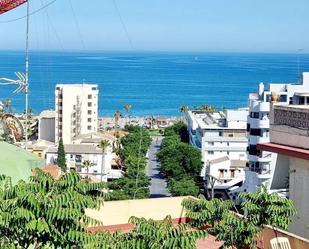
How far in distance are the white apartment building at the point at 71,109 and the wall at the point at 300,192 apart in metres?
41.7

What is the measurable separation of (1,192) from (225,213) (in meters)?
1.51

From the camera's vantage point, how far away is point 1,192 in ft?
14.0

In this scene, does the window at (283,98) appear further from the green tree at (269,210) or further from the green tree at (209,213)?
the green tree at (269,210)

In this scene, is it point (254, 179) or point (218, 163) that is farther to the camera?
point (218, 163)

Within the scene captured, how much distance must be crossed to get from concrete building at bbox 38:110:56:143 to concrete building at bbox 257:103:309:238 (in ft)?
148

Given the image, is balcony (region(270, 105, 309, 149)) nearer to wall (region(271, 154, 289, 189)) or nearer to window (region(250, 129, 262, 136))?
wall (region(271, 154, 289, 189))

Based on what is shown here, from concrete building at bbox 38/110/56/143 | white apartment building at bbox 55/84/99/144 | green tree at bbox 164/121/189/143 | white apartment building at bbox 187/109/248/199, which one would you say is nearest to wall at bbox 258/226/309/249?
white apartment building at bbox 187/109/248/199

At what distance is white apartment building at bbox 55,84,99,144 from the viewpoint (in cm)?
4798

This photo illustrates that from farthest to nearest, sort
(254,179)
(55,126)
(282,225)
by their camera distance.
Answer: (55,126) < (254,179) < (282,225)

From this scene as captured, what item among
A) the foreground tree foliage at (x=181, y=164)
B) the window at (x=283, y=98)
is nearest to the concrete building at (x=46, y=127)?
the foreground tree foliage at (x=181, y=164)

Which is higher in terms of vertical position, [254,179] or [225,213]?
[225,213]

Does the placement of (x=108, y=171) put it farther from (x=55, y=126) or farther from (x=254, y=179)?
(x=254, y=179)

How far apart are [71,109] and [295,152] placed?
4319cm

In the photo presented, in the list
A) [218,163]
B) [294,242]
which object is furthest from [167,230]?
[218,163]
